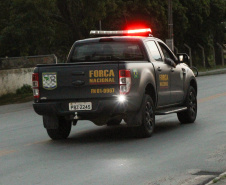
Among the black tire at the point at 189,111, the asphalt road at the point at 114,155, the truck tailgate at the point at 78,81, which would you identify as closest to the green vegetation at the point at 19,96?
the asphalt road at the point at 114,155

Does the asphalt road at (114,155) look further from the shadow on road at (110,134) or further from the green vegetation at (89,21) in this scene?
the green vegetation at (89,21)

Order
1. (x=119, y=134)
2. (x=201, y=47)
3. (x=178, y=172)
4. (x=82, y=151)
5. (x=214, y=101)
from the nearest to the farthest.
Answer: (x=178, y=172) → (x=82, y=151) → (x=119, y=134) → (x=214, y=101) → (x=201, y=47)

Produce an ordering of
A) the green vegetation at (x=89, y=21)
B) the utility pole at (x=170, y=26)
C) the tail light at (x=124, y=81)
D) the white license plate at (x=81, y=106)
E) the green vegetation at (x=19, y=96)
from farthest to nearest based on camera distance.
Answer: the utility pole at (x=170, y=26)
the green vegetation at (x=89, y=21)
the green vegetation at (x=19, y=96)
the white license plate at (x=81, y=106)
the tail light at (x=124, y=81)

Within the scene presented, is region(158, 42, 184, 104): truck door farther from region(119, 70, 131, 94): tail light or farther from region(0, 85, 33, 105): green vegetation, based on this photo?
region(0, 85, 33, 105): green vegetation

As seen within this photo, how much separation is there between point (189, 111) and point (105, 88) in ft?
11.2

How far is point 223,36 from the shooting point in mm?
62156

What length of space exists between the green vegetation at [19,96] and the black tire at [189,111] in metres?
13.0

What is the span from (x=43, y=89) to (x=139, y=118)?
1753 mm

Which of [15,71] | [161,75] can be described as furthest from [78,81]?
[15,71]

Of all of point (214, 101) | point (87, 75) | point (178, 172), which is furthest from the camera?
point (214, 101)

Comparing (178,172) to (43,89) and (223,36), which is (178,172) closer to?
(43,89)

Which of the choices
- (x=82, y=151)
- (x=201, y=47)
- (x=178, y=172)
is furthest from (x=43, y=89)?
(x=201, y=47)

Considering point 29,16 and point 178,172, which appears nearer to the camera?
point 178,172

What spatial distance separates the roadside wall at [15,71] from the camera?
3008cm
